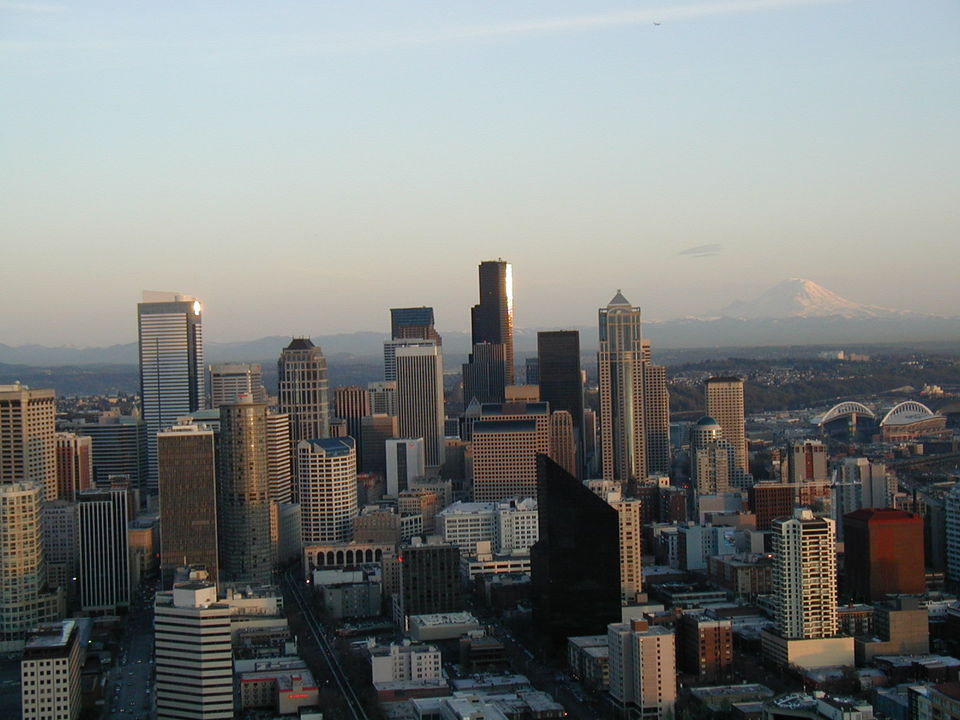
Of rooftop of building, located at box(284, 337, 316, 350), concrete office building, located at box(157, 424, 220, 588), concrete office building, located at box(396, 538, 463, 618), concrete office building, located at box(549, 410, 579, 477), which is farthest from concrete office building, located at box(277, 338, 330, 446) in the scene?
concrete office building, located at box(396, 538, 463, 618)

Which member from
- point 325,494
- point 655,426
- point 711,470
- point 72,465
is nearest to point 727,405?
point 655,426

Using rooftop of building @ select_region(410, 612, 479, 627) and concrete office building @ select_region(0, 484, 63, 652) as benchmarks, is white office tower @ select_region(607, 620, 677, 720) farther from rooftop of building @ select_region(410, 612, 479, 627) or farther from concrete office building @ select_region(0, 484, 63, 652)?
concrete office building @ select_region(0, 484, 63, 652)

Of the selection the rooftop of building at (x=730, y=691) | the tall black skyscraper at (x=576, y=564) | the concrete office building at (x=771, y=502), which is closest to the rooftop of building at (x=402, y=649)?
the tall black skyscraper at (x=576, y=564)

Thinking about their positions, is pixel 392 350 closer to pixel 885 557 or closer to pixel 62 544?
pixel 62 544

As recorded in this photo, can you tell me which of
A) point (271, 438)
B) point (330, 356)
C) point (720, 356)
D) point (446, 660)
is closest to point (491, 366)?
point (330, 356)

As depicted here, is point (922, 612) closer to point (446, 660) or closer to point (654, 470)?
point (446, 660)
